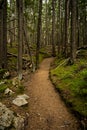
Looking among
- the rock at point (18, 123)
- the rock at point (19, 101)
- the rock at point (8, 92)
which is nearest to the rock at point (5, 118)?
the rock at point (18, 123)

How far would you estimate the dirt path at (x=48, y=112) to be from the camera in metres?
7.91

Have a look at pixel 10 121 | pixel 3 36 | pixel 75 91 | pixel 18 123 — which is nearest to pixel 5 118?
pixel 10 121

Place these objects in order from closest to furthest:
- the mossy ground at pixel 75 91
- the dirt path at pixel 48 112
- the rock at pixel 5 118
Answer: the rock at pixel 5 118 < the dirt path at pixel 48 112 < the mossy ground at pixel 75 91

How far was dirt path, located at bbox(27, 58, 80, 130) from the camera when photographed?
7.91 meters

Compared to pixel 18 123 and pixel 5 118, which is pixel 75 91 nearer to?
pixel 18 123

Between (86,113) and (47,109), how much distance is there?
196 centimetres

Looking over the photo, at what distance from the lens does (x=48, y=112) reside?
8.88 m

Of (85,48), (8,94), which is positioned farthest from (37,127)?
(85,48)

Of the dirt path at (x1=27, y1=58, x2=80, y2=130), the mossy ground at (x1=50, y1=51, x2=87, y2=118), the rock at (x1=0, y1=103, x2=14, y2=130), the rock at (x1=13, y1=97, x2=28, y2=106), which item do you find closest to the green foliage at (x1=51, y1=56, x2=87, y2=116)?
the mossy ground at (x1=50, y1=51, x2=87, y2=118)

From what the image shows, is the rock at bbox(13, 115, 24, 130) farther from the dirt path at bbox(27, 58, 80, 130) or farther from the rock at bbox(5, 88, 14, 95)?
the rock at bbox(5, 88, 14, 95)

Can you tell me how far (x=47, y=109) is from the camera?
30.0ft

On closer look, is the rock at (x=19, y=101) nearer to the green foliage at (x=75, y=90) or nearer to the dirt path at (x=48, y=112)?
the dirt path at (x=48, y=112)

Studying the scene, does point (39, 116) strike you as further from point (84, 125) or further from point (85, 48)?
point (85, 48)

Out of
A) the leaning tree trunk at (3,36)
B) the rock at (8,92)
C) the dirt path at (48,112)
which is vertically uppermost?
the leaning tree trunk at (3,36)
